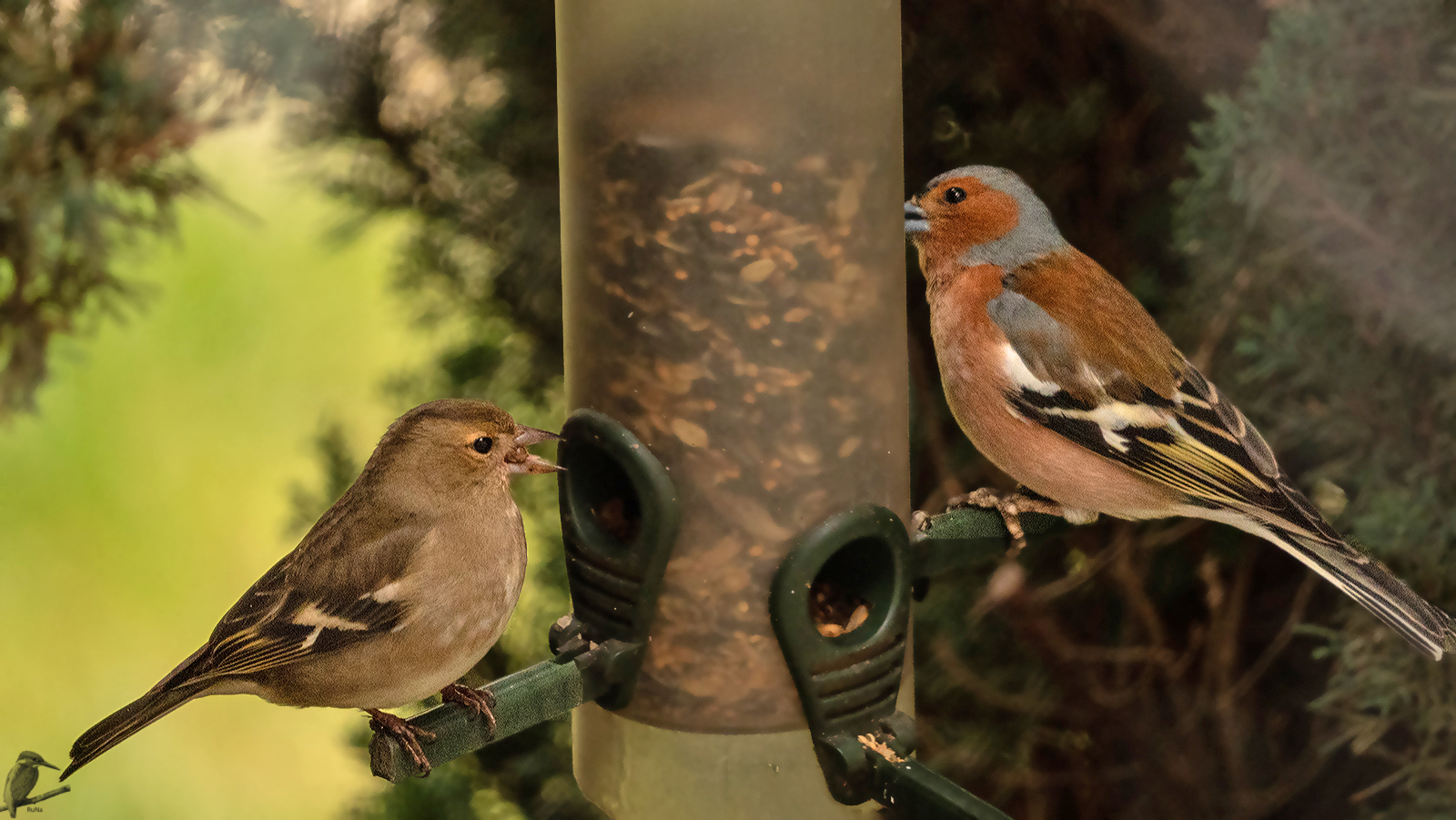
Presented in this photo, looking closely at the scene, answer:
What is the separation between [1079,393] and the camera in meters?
2.71

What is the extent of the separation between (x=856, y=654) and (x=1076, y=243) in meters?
1.29

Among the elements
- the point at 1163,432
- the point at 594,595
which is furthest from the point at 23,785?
the point at 1163,432

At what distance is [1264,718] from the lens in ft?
10.4

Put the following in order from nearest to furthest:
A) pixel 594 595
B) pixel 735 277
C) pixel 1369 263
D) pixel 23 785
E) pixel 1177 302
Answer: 1. pixel 23 785
2. pixel 735 277
3. pixel 594 595
4. pixel 1369 263
5. pixel 1177 302

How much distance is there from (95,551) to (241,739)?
802 millimetres

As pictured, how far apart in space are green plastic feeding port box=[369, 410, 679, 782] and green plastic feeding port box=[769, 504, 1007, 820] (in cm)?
23

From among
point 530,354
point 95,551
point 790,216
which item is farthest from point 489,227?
point 95,551

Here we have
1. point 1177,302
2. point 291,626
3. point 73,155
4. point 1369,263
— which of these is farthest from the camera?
point 1177,302

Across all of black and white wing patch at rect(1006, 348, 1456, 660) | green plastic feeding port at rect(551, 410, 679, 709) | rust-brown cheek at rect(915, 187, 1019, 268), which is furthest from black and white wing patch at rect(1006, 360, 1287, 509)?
green plastic feeding port at rect(551, 410, 679, 709)

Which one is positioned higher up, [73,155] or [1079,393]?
[73,155]

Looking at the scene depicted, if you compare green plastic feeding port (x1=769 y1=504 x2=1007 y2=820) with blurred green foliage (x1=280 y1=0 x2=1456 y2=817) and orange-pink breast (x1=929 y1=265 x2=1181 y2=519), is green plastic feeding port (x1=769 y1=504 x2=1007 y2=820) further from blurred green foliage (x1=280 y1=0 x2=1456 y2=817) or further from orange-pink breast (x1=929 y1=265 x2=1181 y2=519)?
blurred green foliage (x1=280 y1=0 x2=1456 y2=817)

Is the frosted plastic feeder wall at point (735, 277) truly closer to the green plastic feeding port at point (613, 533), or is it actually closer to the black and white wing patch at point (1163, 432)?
the green plastic feeding port at point (613, 533)

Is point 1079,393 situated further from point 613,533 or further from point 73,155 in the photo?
point 73,155

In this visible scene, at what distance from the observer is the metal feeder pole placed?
222 centimetres
